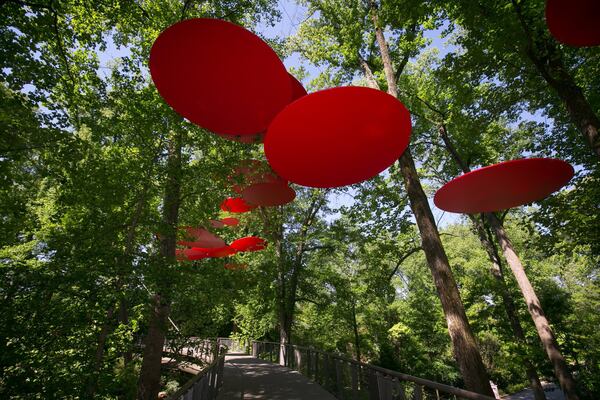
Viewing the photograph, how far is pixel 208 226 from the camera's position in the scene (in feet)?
26.2

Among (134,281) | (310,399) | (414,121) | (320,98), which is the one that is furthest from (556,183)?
(414,121)

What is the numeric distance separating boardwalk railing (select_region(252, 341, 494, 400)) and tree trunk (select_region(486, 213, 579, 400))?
386 centimetres

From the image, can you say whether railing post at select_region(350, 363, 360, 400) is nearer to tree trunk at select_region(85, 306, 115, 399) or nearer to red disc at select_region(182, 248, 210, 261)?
tree trunk at select_region(85, 306, 115, 399)

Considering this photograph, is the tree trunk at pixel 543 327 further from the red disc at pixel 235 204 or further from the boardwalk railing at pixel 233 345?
the boardwalk railing at pixel 233 345

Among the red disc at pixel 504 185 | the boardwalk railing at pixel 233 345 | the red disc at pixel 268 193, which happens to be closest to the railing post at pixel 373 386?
the red disc at pixel 504 185

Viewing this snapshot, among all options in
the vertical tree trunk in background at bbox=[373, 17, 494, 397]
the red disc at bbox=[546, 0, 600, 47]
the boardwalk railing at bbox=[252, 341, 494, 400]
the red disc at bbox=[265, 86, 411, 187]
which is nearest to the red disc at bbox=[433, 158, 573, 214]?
the vertical tree trunk in background at bbox=[373, 17, 494, 397]

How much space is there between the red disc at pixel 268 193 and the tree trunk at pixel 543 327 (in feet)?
29.5

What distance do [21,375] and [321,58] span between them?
1138 centimetres

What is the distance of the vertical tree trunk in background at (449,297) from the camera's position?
4586 mm

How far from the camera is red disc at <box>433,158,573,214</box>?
417 cm

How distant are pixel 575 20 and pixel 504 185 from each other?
228 cm

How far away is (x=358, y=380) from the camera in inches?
243

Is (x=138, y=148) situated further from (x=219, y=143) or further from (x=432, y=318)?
(x=432, y=318)

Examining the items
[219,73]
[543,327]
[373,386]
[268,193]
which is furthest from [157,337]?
[543,327]
